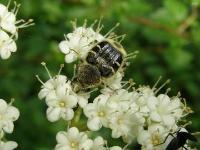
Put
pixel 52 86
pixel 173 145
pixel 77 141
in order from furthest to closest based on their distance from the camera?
1. pixel 52 86
2. pixel 77 141
3. pixel 173 145

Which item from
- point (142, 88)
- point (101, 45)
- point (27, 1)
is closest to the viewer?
point (101, 45)

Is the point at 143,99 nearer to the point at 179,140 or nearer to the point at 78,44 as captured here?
the point at 179,140

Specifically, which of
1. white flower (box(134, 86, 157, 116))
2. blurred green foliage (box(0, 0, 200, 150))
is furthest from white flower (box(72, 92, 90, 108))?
blurred green foliage (box(0, 0, 200, 150))

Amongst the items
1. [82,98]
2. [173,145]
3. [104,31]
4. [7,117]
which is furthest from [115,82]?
[104,31]

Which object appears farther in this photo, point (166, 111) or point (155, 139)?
point (166, 111)

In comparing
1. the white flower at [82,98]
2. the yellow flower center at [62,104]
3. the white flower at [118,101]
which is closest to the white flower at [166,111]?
the white flower at [118,101]

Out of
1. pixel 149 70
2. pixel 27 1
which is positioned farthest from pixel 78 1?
pixel 149 70

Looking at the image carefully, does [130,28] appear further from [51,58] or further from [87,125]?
[87,125]
